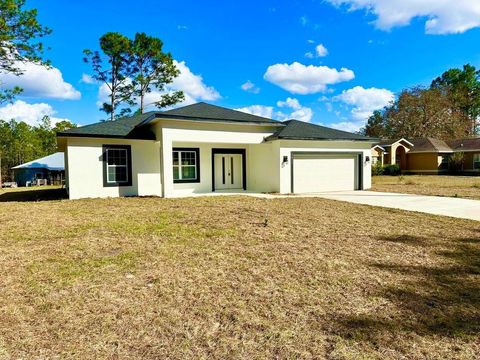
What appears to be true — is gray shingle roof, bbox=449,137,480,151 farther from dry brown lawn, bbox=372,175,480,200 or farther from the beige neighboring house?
dry brown lawn, bbox=372,175,480,200

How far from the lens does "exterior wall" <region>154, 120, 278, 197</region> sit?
14.0m

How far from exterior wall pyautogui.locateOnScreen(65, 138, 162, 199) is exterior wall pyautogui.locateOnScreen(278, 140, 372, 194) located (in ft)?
19.8

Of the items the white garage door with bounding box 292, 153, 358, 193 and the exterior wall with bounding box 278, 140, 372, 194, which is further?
the white garage door with bounding box 292, 153, 358, 193

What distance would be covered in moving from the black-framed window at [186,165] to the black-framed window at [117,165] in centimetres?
221

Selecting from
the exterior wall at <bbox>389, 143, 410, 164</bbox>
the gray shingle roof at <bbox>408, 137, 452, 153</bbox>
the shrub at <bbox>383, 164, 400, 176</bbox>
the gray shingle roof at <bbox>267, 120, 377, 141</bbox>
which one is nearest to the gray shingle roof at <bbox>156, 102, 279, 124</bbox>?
the gray shingle roof at <bbox>267, 120, 377, 141</bbox>

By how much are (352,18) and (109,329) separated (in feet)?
59.3

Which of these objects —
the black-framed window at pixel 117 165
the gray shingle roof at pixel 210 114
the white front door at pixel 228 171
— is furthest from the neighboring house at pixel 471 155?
the black-framed window at pixel 117 165

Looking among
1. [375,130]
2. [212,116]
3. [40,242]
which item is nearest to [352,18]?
[212,116]

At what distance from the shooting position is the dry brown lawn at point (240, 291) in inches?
117

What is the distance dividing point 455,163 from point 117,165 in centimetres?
3471

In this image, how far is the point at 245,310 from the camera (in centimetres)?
364

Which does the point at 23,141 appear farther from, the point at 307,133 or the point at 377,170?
the point at 377,170

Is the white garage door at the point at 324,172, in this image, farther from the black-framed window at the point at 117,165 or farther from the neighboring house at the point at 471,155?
the neighboring house at the point at 471,155

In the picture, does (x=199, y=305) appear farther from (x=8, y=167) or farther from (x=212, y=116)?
(x=8, y=167)
